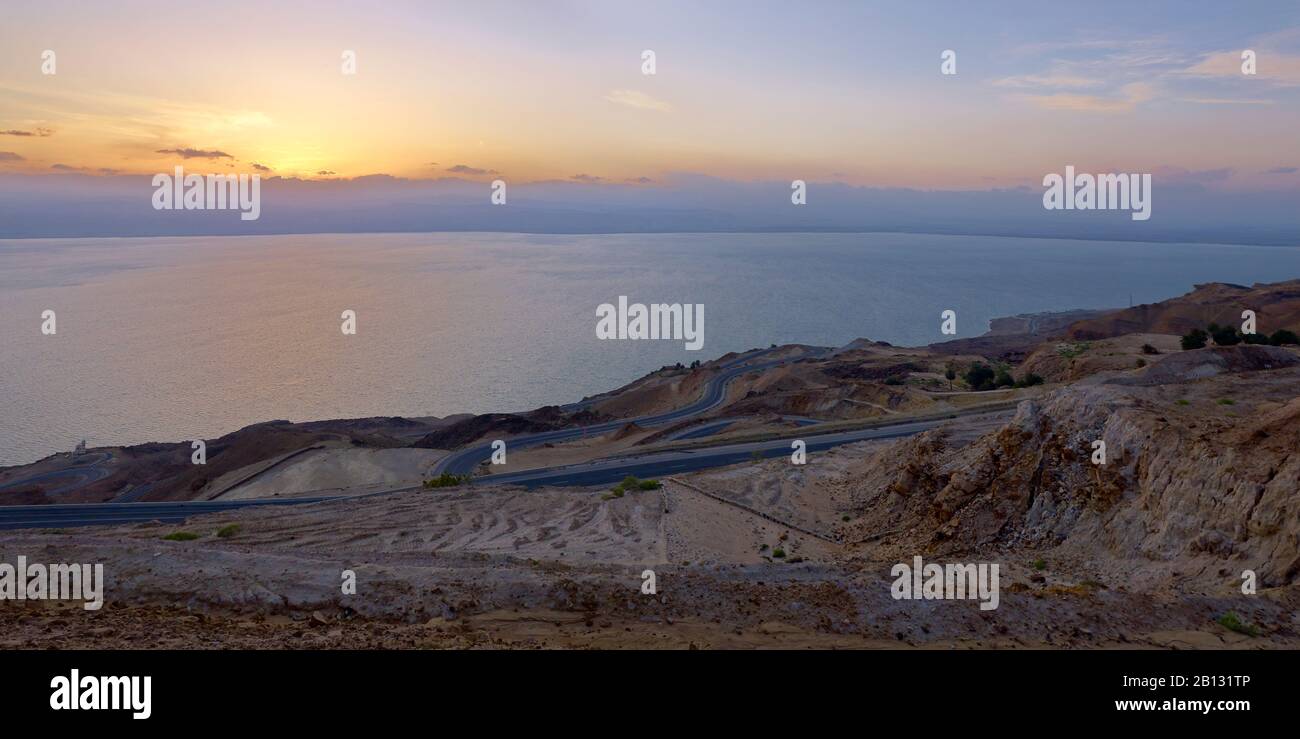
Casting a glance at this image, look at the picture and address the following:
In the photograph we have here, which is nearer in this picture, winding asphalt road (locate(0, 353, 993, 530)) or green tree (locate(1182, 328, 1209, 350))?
winding asphalt road (locate(0, 353, 993, 530))

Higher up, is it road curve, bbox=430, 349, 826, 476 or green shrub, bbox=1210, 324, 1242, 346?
green shrub, bbox=1210, 324, 1242, 346

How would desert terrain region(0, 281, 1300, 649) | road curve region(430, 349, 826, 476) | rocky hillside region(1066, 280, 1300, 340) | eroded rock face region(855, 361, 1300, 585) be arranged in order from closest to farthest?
desert terrain region(0, 281, 1300, 649) < eroded rock face region(855, 361, 1300, 585) < road curve region(430, 349, 826, 476) < rocky hillside region(1066, 280, 1300, 340)

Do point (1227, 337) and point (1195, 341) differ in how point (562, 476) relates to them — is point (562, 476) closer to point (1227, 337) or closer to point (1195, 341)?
point (1195, 341)

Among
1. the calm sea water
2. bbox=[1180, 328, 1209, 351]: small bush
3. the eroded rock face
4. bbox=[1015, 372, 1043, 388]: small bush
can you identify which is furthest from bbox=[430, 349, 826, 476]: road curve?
bbox=[1180, 328, 1209, 351]: small bush

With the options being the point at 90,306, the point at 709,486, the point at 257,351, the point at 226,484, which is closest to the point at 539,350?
the point at 257,351

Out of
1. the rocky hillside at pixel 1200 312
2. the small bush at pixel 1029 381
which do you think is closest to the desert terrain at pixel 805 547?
the small bush at pixel 1029 381

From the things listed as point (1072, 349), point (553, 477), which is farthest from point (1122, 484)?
point (1072, 349)

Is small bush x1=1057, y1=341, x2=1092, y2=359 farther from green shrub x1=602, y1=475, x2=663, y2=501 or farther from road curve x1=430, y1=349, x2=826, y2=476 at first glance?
green shrub x1=602, y1=475, x2=663, y2=501

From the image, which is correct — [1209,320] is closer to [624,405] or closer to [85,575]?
[624,405]

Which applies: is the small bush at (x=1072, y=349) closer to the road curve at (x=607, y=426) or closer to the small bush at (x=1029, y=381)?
the small bush at (x=1029, y=381)
